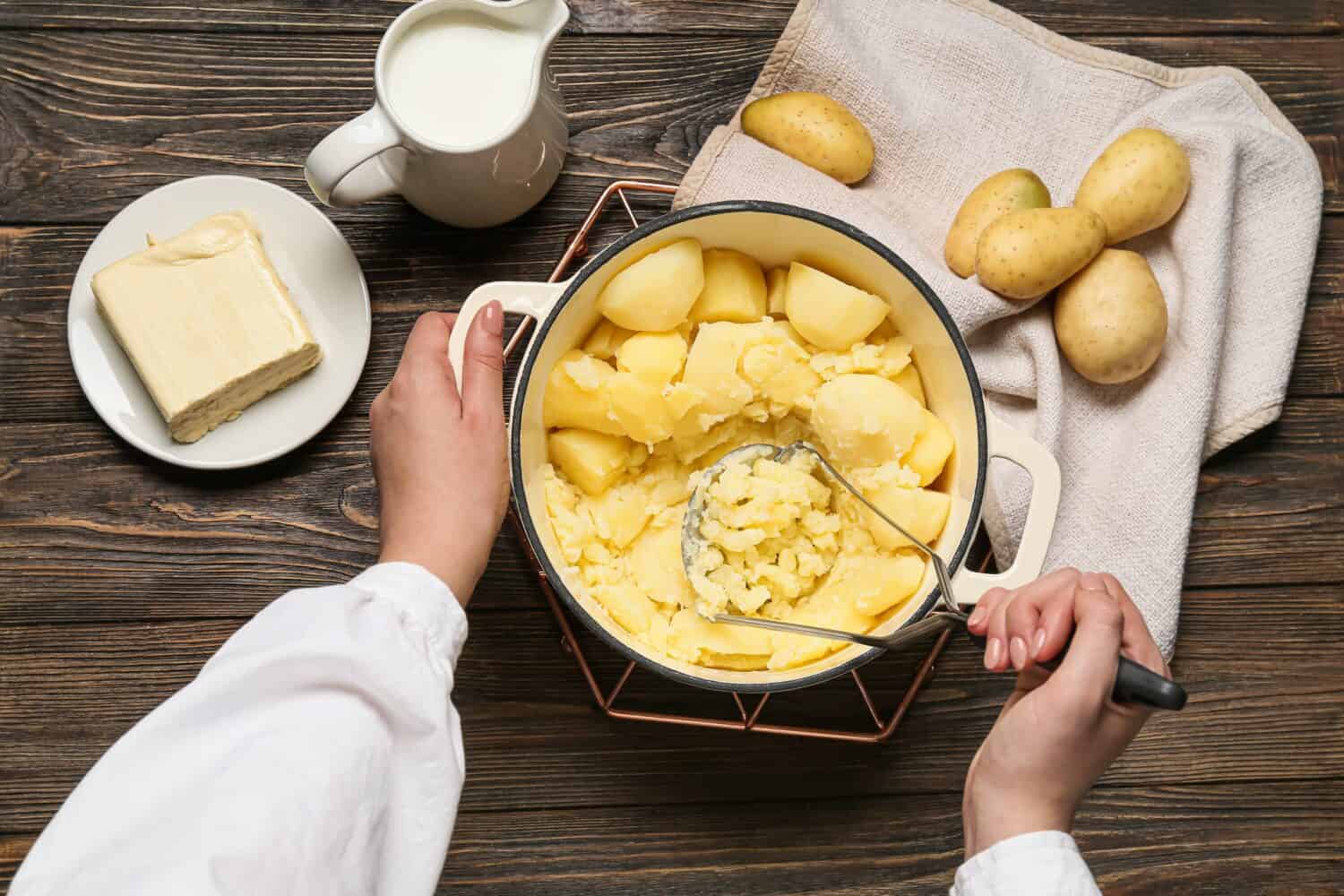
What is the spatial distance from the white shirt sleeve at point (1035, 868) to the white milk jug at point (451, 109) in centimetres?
66

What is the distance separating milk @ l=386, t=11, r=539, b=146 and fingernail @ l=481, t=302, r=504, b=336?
175 millimetres

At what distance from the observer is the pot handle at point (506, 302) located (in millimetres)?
746

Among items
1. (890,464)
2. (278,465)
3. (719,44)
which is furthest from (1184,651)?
(278,465)

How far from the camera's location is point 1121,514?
3.00 feet

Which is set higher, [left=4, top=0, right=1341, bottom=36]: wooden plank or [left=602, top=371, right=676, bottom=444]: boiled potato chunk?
[left=4, top=0, right=1341, bottom=36]: wooden plank

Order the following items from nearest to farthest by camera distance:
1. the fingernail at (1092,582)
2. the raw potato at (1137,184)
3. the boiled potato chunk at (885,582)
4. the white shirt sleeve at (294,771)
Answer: the white shirt sleeve at (294,771)
the fingernail at (1092,582)
the boiled potato chunk at (885,582)
the raw potato at (1137,184)

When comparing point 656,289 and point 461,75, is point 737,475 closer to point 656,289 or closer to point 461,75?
point 656,289

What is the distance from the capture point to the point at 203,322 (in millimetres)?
887

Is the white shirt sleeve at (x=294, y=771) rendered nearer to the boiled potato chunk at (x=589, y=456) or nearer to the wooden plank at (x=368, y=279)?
the boiled potato chunk at (x=589, y=456)

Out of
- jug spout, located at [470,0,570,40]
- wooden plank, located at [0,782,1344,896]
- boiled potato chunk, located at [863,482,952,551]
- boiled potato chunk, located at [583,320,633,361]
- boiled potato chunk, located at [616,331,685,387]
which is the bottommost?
wooden plank, located at [0,782,1344,896]

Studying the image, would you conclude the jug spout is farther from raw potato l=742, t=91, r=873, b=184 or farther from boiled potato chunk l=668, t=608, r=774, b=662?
boiled potato chunk l=668, t=608, r=774, b=662

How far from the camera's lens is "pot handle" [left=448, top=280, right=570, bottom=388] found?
746mm

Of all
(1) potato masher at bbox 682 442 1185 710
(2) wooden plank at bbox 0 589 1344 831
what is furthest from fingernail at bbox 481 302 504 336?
(2) wooden plank at bbox 0 589 1344 831

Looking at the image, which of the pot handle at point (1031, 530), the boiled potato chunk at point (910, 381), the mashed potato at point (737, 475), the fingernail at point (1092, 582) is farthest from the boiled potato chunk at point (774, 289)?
the fingernail at point (1092, 582)
